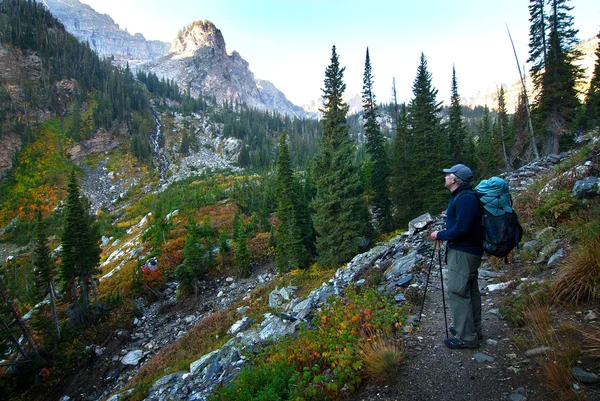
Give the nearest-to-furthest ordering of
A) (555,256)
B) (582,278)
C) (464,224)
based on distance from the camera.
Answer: (464,224)
(582,278)
(555,256)

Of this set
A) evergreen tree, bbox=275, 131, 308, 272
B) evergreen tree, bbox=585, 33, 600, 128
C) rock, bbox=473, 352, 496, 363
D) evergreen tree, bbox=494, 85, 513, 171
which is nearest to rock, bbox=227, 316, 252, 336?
evergreen tree, bbox=275, 131, 308, 272

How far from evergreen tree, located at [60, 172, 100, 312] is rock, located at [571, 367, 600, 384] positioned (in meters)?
30.9

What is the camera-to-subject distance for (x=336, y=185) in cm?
1938

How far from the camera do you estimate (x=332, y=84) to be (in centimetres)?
2097

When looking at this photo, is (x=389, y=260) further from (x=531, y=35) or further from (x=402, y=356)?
(x=531, y=35)

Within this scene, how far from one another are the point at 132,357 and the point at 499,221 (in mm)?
24711

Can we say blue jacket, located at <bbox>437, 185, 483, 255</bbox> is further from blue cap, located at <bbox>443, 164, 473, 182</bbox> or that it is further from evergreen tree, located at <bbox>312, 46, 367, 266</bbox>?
evergreen tree, located at <bbox>312, 46, 367, 266</bbox>

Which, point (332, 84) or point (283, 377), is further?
point (332, 84)

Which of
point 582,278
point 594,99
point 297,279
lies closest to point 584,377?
point 582,278

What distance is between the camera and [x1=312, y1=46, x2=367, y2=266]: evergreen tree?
1936 cm

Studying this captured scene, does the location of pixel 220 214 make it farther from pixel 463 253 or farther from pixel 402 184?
pixel 463 253

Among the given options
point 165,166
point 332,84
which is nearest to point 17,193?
point 165,166

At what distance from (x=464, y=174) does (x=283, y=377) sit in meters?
4.53

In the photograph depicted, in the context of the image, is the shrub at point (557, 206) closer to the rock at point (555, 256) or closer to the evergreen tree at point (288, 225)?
the rock at point (555, 256)
